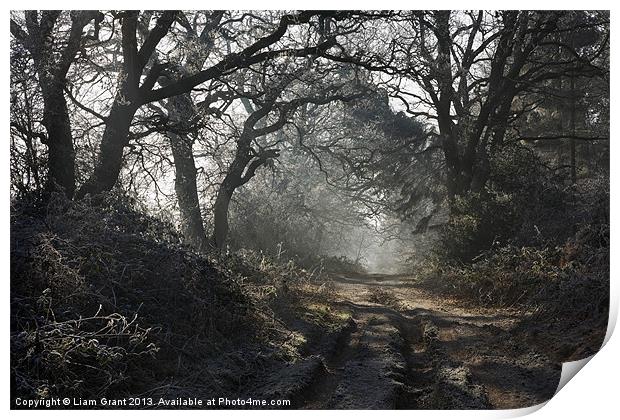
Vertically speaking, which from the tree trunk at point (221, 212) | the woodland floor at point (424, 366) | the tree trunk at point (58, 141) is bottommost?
the woodland floor at point (424, 366)

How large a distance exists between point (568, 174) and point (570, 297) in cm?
144

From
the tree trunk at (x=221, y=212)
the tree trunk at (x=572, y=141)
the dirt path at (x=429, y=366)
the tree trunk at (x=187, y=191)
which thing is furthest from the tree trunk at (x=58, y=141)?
the tree trunk at (x=572, y=141)

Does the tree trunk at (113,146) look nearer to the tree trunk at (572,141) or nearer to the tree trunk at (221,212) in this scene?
the tree trunk at (221,212)

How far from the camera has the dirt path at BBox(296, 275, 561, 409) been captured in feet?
14.4

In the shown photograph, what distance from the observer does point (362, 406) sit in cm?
427

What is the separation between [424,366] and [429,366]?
0.04 metres

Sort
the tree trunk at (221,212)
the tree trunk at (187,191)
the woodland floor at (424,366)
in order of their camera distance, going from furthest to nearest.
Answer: the tree trunk at (221,212) < the tree trunk at (187,191) < the woodland floor at (424,366)

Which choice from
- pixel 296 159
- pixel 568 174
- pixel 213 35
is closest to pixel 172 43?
pixel 213 35

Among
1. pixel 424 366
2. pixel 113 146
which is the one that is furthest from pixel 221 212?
pixel 424 366

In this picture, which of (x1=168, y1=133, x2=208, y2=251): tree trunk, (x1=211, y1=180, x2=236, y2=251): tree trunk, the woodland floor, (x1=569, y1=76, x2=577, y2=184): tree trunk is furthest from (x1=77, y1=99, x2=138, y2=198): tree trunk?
(x1=569, y1=76, x2=577, y2=184): tree trunk

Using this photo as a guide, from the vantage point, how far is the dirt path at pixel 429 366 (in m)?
4.40

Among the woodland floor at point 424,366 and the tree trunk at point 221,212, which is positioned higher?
the tree trunk at point 221,212

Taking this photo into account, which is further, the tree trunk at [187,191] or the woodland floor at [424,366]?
the tree trunk at [187,191]

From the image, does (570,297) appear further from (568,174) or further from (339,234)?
A: (339,234)
